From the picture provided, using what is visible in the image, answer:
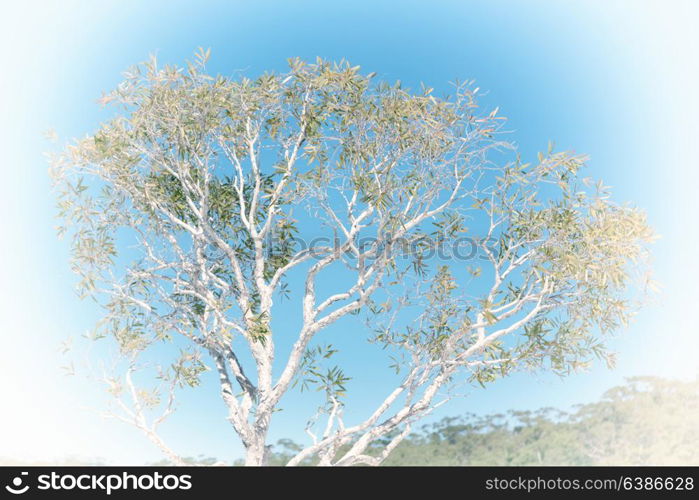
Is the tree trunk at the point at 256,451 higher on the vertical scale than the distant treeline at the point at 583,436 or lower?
lower

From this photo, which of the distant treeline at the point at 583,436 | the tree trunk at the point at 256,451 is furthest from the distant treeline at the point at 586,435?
the tree trunk at the point at 256,451

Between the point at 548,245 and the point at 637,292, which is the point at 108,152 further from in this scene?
the point at 637,292

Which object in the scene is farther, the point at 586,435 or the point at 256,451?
the point at 586,435

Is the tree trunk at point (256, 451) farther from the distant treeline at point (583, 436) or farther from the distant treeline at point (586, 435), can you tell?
the distant treeline at point (586, 435)

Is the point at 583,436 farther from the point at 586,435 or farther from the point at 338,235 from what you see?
→ the point at 338,235

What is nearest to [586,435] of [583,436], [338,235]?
[583,436]

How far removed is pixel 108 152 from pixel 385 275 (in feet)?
13.9

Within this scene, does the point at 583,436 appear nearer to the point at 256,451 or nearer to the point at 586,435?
the point at 586,435

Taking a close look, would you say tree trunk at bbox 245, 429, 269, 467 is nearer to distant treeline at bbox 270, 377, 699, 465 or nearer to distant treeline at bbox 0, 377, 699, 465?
distant treeline at bbox 0, 377, 699, 465

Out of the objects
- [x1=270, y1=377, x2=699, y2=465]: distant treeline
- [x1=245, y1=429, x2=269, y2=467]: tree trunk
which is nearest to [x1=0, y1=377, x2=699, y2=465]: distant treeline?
[x1=270, y1=377, x2=699, y2=465]: distant treeline

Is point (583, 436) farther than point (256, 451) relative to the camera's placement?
Yes

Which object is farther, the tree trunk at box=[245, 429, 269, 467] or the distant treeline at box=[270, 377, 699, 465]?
the distant treeline at box=[270, 377, 699, 465]
